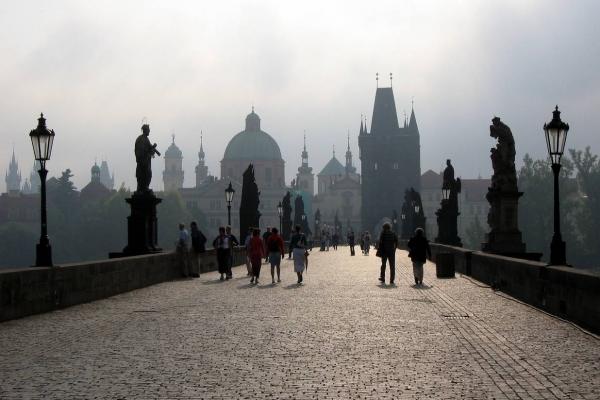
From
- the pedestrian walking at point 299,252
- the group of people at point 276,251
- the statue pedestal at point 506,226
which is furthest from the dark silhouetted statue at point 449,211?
the pedestrian walking at point 299,252

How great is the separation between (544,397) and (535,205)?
10451 cm

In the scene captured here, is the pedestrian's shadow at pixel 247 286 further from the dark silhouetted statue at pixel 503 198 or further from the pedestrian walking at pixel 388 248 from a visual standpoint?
the dark silhouetted statue at pixel 503 198

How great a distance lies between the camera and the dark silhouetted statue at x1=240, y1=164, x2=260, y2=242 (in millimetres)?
50969

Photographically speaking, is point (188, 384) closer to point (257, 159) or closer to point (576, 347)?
point (576, 347)

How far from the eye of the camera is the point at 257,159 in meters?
198

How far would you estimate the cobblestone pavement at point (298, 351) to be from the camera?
9102 mm

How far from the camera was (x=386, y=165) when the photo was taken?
16662cm

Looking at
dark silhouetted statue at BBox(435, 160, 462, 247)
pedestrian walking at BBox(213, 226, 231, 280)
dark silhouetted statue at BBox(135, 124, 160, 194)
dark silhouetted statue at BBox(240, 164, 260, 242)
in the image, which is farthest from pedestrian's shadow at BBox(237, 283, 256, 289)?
dark silhouetted statue at BBox(240, 164, 260, 242)

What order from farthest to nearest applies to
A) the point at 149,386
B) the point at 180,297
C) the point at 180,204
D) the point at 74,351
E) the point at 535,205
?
the point at 180,204 < the point at 535,205 < the point at 180,297 < the point at 74,351 < the point at 149,386

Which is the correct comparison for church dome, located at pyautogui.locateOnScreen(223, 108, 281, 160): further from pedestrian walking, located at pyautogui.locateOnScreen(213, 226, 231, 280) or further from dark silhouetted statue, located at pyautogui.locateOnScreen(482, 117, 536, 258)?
pedestrian walking, located at pyautogui.locateOnScreen(213, 226, 231, 280)

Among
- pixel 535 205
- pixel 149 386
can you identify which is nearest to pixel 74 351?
pixel 149 386

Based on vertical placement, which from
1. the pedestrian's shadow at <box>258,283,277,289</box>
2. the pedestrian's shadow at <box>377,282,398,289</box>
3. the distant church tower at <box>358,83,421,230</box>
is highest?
the distant church tower at <box>358,83,421,230</box>

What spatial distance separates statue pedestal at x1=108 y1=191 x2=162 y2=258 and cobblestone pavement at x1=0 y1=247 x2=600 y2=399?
9.49 m

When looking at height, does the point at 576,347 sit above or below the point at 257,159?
below
